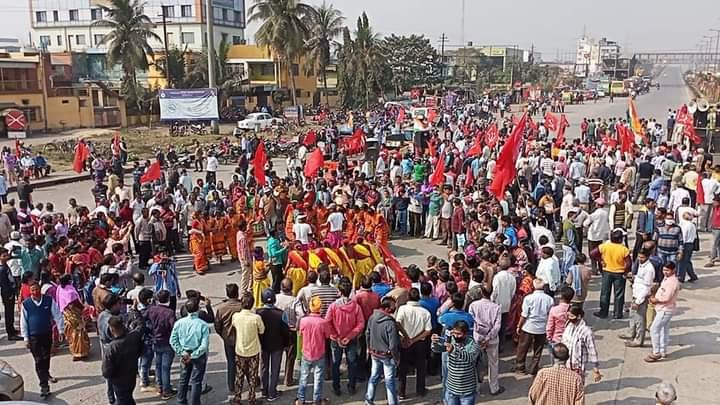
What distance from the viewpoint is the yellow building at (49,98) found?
1483 inches

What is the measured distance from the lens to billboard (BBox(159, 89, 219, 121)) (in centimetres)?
A: 3123

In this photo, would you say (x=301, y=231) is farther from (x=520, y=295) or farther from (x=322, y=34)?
(x=322, y=34)

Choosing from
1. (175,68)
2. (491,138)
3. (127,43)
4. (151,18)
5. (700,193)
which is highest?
(151,18)

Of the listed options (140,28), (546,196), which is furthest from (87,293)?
(140,28)

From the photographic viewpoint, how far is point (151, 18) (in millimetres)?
74562

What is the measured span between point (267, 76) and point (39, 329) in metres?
49.8

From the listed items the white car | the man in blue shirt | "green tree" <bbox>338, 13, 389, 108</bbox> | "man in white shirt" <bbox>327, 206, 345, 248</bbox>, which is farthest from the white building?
the man in blue shirt

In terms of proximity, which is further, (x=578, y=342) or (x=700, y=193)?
(x=700, y=193)

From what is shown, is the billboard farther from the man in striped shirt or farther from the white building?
the white building

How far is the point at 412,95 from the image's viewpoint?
185ft

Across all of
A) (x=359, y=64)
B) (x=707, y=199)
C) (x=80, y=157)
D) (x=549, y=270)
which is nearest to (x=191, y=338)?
(x=549, y=270)

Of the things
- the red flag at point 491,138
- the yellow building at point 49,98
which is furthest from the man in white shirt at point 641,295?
the yellow building at point 49,98

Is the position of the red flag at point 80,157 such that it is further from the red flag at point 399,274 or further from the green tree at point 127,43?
the green tree at point 127,43

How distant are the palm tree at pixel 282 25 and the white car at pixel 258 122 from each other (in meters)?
8.06
